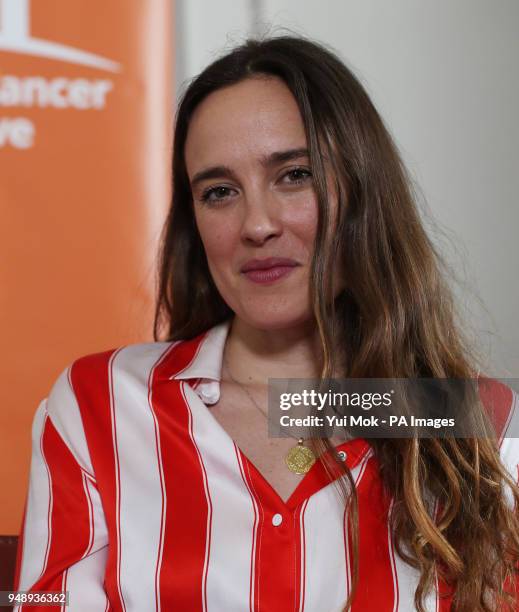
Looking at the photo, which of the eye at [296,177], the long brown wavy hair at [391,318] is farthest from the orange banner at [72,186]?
the eye at [296,177]

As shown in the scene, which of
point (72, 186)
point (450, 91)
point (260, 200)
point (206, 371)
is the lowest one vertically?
point (206, 371)

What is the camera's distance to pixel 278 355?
58.5 inches

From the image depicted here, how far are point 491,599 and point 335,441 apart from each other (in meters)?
0.32

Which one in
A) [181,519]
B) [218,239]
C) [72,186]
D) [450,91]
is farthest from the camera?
[450,91]

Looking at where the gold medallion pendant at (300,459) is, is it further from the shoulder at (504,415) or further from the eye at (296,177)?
the eye at (296,177)

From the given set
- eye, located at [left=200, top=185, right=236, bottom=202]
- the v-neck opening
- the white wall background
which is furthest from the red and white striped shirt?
the white wall background

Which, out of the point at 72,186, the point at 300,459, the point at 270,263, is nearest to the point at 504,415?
the point at 300,459

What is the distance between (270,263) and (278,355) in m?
0.20

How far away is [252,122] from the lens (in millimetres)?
1368

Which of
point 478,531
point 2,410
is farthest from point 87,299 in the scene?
point 478,531

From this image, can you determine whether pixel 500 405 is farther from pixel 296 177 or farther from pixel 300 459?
pixel 296 177

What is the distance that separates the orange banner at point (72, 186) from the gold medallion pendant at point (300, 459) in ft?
2.41

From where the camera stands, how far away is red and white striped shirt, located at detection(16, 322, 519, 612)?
48.7 inches

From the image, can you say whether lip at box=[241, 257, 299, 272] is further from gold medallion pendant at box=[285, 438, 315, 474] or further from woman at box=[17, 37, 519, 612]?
gold medallion pendant at box=[285, 438, 315, 474]
